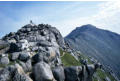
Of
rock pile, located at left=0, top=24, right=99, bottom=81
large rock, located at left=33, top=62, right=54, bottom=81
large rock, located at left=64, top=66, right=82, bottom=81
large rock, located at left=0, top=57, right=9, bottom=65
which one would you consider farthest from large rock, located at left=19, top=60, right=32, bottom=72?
large rock, located at left=64, top=66, right=82, bottom=81

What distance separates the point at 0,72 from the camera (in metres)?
42.0

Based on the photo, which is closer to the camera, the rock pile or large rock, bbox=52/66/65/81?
the rock pile

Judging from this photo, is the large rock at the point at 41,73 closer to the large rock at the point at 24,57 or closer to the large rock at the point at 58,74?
the large rock at the point at 58,74

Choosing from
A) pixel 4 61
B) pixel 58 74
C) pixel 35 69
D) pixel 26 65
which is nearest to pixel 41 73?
pixel 35 69

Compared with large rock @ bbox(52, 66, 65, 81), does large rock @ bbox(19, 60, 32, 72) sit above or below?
above

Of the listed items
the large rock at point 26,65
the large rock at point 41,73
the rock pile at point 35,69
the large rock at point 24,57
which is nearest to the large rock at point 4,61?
the rock pile at point 35,69

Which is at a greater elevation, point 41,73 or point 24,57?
point 24,57

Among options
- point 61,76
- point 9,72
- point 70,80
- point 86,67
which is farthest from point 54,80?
point 86,67

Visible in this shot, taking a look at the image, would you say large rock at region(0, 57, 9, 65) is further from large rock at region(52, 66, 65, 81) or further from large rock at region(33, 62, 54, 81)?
large rock at region(52, 66, 65, 81)

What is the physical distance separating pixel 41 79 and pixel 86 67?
24575mm

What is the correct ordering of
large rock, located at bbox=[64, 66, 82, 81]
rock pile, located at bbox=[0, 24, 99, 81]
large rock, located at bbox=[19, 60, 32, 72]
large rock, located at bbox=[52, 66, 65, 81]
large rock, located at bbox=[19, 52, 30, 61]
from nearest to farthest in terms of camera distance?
rock pile, located at bbox=[0, 24, 99, 81] → large rock, located at bbox=[19, 60, 32, 72] → large rock, located at bbox=[52, 66, 65, 81] → large rock, located at bbox=[19, 52, 30, 61] → large rock, located at bbox=[64, 66, 82, 81]

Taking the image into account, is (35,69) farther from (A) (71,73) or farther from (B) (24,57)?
(A) (71,73)

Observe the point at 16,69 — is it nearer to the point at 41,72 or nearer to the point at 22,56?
the point at 41,72

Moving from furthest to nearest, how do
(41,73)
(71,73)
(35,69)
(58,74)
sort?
(71,73) < (58,74) < (35,69) < (41,73)
